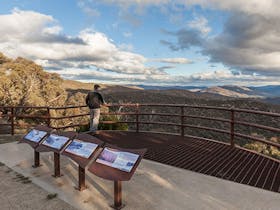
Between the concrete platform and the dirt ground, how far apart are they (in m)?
0.14

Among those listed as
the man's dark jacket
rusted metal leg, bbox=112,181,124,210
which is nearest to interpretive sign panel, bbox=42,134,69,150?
rusted metal leg, bbox=112,181,124,210

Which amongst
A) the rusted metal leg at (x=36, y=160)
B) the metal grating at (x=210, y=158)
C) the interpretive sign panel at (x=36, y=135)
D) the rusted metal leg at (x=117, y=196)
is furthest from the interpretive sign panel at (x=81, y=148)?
the metal grating at (x=210, y=158)

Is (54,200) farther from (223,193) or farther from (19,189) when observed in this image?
(223,193)

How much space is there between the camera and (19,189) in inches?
176

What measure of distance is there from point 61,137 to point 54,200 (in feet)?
4.45

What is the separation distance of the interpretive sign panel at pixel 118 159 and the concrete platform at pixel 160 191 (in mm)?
650

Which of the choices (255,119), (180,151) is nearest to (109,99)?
(255,119)

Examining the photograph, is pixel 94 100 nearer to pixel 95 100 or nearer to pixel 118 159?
pixel 95 100

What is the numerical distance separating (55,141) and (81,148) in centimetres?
88

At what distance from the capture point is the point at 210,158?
6.22 meters

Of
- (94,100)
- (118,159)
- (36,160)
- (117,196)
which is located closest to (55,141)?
(36,160)

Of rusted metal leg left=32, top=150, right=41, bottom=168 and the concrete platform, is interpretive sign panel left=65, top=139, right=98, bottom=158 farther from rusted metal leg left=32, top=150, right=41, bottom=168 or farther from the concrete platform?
rusted metal leg left=32, top=150, right=41, bottom=168

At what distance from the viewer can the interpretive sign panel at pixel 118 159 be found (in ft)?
12.4

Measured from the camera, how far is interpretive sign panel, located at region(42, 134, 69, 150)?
489 centimetres
